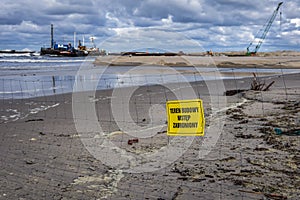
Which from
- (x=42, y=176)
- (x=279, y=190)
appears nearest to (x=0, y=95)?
(x=42, y=176)

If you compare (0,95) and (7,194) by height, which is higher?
(0,95)

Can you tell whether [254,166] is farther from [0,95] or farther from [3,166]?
[0,95]

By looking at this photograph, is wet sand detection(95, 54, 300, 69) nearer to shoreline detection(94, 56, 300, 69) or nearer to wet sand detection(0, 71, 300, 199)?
shoreline detection(94, 56, 300, 69)

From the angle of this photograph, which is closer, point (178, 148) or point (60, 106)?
point (178, 148)

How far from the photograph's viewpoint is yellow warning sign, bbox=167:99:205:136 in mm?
5039

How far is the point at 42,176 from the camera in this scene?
6516 mm

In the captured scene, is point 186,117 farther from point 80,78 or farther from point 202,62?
point 202,62

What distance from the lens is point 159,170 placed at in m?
6.67

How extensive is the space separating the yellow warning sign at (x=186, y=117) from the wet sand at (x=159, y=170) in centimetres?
109

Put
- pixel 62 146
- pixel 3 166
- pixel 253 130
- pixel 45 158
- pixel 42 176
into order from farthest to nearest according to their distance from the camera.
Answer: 1. pixel 253 130
2. pixel 62 146
3. pixel 45 158
4. pixel 3 166
5. pixel 42 176

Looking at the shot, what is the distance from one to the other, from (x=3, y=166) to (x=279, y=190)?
5155 millimetres

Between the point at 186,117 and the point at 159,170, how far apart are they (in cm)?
193

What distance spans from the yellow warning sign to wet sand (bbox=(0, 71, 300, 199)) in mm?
1090

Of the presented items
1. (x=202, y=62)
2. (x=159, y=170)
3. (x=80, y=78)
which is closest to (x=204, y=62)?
(x=202, y=62)
